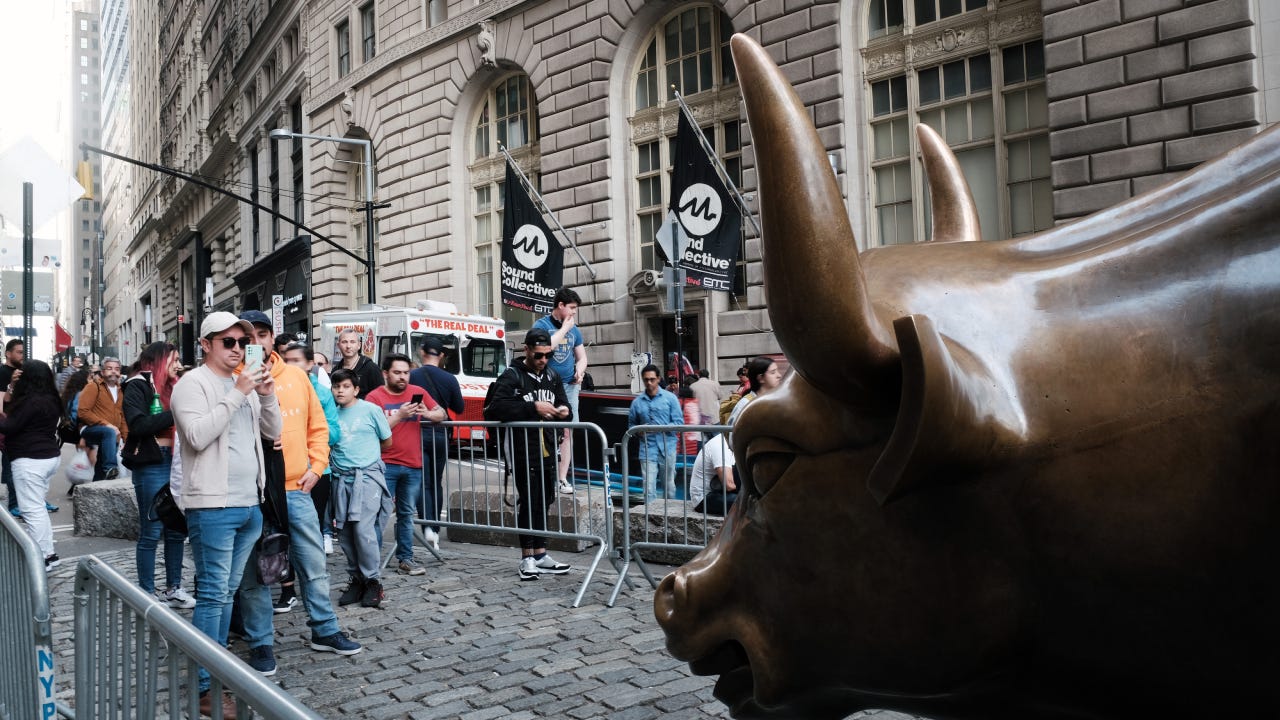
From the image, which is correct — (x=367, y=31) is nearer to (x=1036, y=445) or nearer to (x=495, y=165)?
(x=495, y=165)

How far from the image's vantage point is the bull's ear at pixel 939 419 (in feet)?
3.87

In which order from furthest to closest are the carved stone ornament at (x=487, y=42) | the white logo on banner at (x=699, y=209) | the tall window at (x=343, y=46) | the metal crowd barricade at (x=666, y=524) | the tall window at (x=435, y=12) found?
the tall window at (x=343, y=46)
the tall window at (x=435, y=12)
the carved stone ornament at (x=487, y=42)
the white logo on banner at (x=699, y=209)
the metal crowd barricade at (x=666, y=524)

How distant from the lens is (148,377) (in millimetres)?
7141

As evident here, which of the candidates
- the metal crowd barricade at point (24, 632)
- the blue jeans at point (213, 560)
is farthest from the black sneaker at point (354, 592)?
the metal crowd barricade at point (24, 632)

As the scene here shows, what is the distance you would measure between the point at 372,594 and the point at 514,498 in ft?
5.90

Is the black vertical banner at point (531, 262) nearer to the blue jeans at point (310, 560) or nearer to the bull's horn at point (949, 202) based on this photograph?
the blue jeans at point (310, 560)

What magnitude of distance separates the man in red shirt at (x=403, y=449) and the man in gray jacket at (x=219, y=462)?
112 inches

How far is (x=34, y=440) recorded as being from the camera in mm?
8586

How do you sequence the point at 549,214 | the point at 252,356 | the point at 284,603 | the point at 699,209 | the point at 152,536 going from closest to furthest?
the point at 252,356
the point at 152,536
the point at 284,603
the point at 699,209
the point at 549,214

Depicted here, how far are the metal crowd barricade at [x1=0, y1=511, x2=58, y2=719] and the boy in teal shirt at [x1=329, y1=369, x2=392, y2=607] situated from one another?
2.94 meters

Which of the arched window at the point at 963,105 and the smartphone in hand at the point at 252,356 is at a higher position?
the arched window at the point at 963,105

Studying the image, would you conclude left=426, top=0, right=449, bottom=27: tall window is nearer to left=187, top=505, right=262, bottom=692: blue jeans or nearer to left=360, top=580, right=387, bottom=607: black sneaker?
left=360, top=580, right=387, bottom=607: black sneaker

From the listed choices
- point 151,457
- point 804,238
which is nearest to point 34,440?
point 151,457

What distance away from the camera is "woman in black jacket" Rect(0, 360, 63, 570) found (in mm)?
8422
